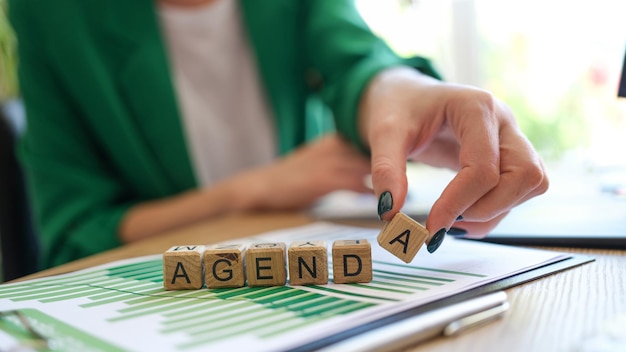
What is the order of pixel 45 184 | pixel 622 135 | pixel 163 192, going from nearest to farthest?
pixel 45 184
pixel 163 192
pixel 622 135

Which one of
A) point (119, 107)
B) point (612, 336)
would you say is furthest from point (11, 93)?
point (612, 336)

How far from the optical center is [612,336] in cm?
35

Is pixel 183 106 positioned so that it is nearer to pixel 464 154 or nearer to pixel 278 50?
pixel 278 50

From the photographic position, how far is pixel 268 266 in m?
0.48

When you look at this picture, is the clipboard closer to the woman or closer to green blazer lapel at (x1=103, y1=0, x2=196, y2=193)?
the woman

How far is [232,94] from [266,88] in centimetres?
8

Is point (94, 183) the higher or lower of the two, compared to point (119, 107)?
lower

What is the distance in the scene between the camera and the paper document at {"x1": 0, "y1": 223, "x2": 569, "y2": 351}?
1.18 ft

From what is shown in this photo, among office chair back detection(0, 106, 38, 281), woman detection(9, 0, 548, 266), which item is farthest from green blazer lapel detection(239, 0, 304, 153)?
office chair back detection(0, 106, 38, 281)

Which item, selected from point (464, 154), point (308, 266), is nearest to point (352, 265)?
point (308, 266)

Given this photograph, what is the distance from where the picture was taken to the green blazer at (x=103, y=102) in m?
0.99

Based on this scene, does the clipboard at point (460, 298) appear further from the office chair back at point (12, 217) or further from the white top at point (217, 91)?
the office chair back at point (12, 217)

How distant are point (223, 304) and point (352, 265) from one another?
11cm

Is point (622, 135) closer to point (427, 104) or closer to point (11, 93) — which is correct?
point (427, 104)
